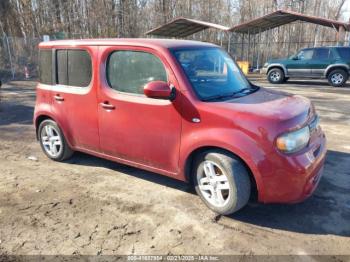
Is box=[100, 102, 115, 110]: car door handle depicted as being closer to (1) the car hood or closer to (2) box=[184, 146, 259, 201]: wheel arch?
(2) box=[184, 146, 259, 201]: wheel arch

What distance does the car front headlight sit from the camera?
318 cm

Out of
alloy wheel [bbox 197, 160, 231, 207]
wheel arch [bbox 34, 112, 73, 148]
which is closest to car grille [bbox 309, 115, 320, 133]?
alloy wheel [bbox 197, 160, 231, 207]

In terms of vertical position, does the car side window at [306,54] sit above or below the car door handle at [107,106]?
above

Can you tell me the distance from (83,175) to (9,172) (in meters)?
1.17

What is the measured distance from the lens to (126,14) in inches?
1030

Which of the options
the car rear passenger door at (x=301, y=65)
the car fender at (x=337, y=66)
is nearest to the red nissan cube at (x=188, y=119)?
the car fender at (x=337, y=66)

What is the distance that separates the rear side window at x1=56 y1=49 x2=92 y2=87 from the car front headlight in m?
2.66

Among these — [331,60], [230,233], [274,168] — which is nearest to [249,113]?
[274,168]

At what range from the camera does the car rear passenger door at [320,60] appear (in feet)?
49.6

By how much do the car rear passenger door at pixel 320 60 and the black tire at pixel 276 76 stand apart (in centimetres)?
150

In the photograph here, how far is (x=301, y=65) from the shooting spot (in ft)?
51.8

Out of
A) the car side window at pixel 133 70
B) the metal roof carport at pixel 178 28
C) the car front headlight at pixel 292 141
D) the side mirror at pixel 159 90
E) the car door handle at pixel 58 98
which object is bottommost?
A: the car front headlight at pixel 292 141

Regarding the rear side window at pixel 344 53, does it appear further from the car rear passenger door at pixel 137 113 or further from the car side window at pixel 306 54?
the car rear passenger door at pixel 137 113

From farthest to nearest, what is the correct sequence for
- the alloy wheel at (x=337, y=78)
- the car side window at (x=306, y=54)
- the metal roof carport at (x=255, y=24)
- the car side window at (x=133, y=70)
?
the metal roof carport at (x=255, y=24) < the car side window at (x=306, y=54) < the alloy wheel at (x=337, y=78) < the car side window at (x=133, y=70)
